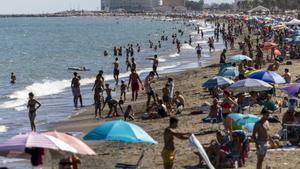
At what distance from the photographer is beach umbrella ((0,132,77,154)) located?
8.93 meters

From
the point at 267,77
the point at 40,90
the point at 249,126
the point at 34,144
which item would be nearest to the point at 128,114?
the point at 267,77

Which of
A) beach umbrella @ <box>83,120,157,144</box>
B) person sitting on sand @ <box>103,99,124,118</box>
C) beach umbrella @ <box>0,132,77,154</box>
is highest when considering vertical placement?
beach umbrella @ <box>0,132,77,154</box>

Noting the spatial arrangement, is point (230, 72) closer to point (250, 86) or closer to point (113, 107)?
point (113, 107)

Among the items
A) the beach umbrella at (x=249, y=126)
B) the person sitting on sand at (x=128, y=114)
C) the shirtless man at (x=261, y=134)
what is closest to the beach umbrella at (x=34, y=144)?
the shirtless man at (x=261, y=134)

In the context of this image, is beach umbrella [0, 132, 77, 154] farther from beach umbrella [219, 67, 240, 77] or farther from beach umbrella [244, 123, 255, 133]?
beach umbrella [219, 67, 240, 77]

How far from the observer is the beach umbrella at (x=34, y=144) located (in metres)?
8.93

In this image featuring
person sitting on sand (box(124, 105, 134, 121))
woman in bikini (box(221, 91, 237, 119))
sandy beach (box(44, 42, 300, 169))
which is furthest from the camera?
person sitting on sand (box(124, 105, 134, 121))

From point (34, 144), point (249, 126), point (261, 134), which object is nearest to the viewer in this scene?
point (34, 144)

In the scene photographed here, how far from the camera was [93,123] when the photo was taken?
1989cm

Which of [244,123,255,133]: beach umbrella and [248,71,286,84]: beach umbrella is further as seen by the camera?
[248,71,286,84]: beach umbrella

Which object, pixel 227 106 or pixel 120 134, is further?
pixel 227 106

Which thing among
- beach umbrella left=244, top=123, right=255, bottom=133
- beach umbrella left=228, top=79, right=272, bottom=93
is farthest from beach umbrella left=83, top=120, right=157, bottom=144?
beach umbrella left=228, top=79, right=272, bottom=93

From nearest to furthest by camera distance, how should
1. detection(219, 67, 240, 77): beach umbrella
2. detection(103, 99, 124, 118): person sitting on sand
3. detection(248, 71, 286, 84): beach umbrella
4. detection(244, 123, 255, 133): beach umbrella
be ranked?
detection(244, 123, 255, 133): beach umbrella, detection(248, 71, 286, 84): beach umbrella, detection(103, 99, 124, 118): person sitting on sand, detection(219, 67, 240, 77): beach umbrella

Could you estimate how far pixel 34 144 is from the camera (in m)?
8.91
